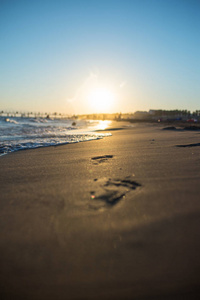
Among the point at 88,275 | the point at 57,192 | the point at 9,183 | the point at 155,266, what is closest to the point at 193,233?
the point at 155,266

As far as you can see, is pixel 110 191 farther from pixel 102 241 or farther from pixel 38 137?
pixel 38 137

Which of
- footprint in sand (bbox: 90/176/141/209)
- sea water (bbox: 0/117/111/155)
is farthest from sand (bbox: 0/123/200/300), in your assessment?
sea water (bbox: 0/117/111/155)

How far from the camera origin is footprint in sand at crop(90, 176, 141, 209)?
4.11ft

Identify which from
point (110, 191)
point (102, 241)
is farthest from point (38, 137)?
point (102, 241)

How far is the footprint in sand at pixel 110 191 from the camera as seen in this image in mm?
1252

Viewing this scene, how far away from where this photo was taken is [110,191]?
1436mm

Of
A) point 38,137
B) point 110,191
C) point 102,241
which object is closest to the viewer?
point 102,241

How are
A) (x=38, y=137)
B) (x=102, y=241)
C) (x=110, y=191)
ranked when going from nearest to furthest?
(x=102, y=241) → (x=110, y=191) → (x=38, y=137)

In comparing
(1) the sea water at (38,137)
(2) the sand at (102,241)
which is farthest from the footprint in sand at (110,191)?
(1) the sea water at (38,137)

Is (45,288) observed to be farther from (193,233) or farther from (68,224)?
(193,233)

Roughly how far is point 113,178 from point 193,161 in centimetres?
125

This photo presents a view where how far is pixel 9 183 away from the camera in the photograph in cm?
181

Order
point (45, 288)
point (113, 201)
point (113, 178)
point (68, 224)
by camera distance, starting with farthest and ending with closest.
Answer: point (113, 178)
point (113, 201)
point (68, 224)
point (45, 288)

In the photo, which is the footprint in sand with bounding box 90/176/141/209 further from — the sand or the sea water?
the sea water
